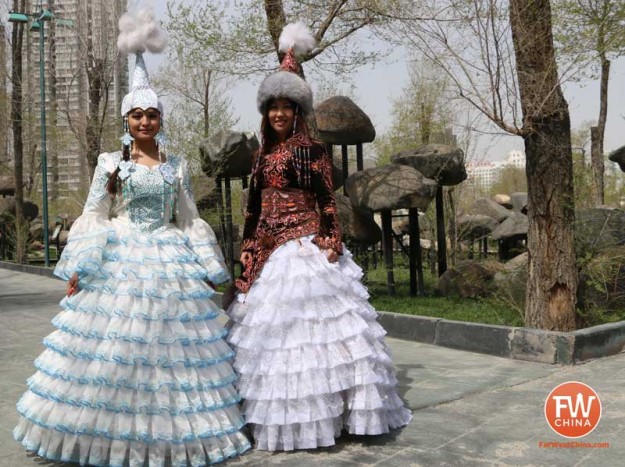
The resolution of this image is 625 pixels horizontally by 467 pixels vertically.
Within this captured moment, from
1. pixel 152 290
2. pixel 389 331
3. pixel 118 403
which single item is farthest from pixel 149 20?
pixel 389 331

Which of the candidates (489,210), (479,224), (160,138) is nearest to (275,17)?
(160,138)

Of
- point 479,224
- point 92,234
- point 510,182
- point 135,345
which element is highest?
point 510,182

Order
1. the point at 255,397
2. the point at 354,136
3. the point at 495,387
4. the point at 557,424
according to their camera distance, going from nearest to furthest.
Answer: the point at 255,397
the point at 557,424
the point at 495,387
the point at 354,136

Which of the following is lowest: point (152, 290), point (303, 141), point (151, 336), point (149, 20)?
point (151, 336)

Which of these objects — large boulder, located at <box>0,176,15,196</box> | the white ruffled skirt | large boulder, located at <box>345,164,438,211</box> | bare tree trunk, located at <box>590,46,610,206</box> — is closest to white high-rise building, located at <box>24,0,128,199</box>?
large boulder, located at <box>0,176,15,196</box>

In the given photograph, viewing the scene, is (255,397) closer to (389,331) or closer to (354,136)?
(389,331)

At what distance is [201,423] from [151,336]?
0.54 meters

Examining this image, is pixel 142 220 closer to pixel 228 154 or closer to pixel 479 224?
pixel 228 154

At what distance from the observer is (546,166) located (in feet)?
21.1

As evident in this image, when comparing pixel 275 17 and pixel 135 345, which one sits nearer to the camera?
pixel 135 345

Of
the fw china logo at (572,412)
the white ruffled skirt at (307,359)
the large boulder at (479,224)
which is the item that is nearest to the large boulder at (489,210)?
the large boulder at (479,224)

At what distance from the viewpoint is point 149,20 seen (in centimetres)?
431

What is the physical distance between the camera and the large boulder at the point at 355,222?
986 cm

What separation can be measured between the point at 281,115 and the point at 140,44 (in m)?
1.00
